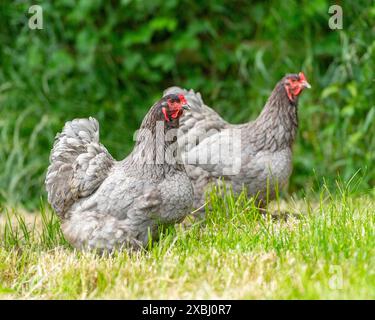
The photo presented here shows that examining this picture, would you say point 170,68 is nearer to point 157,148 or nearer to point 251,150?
point 251,150

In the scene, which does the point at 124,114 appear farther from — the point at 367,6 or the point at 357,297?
the point at 357,297

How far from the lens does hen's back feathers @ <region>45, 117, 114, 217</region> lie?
4242mm

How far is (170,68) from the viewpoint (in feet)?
25.1

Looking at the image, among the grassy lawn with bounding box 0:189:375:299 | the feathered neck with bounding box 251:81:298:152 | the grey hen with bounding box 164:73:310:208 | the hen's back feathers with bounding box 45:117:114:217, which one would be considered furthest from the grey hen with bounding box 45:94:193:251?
the feathered neck with bounding box 251:81:298:152

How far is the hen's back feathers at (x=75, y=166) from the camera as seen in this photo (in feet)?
13.9

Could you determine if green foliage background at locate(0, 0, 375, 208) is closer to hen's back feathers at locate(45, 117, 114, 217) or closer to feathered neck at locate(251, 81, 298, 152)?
feathered neck at locate(251, 81, 298, 152)

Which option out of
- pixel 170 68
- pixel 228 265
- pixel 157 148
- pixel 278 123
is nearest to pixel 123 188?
pixel 157 148

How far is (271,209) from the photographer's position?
212 inches

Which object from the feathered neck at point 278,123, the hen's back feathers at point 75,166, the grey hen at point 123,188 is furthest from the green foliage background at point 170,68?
the grey hen at point 123,188

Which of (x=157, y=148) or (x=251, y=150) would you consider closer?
(x=157, y=148)

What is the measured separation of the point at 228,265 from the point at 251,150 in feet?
4.91

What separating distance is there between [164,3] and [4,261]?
4191 mm

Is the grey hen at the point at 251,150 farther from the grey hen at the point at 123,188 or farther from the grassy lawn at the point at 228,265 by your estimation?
the grey hen at the point at 123,188

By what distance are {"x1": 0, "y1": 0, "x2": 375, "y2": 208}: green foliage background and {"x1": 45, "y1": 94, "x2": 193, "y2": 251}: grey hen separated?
2496 mm
